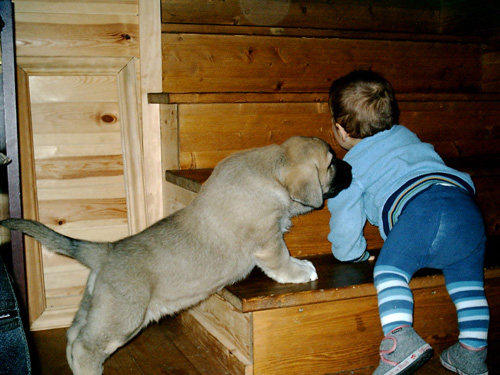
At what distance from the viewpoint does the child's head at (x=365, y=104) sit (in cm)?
224

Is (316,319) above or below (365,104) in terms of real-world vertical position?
below

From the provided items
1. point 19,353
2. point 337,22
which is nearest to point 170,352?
point 19,353

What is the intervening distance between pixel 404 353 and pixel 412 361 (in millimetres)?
39

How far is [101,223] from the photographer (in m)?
2.90

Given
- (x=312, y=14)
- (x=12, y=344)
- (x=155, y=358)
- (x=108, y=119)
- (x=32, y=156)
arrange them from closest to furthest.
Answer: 1. (x=12, y=344)
2. (x=155, y=358)
3. (x=32, y=156)
4. (x=108, y=119)
5. (x=312, y=14)

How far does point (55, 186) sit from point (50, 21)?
88cm

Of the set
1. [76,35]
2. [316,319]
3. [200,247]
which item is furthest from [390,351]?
[76,35]

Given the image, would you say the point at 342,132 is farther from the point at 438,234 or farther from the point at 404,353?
the point at 404,353

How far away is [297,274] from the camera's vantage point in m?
2.14

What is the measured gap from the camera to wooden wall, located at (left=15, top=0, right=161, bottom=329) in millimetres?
2717

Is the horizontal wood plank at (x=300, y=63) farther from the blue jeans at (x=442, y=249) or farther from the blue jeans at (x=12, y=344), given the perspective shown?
the blue jeans at (x=12, y=344)

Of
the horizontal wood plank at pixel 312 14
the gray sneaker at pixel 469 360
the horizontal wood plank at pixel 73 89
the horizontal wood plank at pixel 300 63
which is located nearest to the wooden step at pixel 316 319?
the gray sneaker at pixel 469 360

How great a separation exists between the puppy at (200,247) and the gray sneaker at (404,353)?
19.0 inches

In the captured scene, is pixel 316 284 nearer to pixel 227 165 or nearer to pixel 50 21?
pixel 227 165
